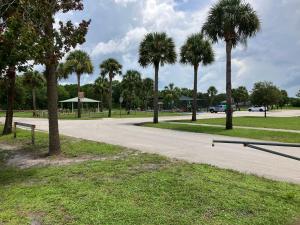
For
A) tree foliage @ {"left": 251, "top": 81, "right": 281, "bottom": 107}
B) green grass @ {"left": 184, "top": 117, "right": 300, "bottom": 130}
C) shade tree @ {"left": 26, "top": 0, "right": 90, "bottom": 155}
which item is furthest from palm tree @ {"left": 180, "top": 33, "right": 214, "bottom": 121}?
shade tree @ {"left": 26, "top": 0, "right": 90, "bottom": 155}

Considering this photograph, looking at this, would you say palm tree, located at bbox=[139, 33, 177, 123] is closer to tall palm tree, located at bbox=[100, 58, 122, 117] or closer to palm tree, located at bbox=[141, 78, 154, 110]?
tall palm tree, located at bbox=[100, 58, 122, 117]

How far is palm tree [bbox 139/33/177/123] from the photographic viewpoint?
35844mm

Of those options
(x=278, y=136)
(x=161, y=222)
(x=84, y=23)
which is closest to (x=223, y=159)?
(x=84, y=23)

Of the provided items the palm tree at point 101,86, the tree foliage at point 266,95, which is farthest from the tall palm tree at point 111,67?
the palm tree at point 101,86

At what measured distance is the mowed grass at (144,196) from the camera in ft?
21.4

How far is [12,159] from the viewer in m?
14.3

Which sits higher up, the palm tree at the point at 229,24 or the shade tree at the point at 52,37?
the palm tree at the point at 229,24

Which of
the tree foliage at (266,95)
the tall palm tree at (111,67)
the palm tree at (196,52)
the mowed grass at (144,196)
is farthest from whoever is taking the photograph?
the tall palm tree at (111,67)

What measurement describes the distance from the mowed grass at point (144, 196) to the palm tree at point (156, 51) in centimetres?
2542

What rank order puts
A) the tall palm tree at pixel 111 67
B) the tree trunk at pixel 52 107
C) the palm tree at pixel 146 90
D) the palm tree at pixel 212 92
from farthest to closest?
1. the palm tree at pixel 212 92
2. the palm tree at pixel 146 90
3. the tall palm tree at pixel 111 67
4. the tree trunk at pixel 52 107

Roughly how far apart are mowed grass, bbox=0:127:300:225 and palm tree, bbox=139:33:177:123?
2542 cm

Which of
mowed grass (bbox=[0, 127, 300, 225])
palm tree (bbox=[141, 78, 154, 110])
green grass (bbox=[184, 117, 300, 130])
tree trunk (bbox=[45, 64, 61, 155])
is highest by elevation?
palm tree (bbox=[141, 78, 154, 110])

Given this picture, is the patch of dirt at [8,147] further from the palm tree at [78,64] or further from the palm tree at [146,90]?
the palm tree at [146,90]

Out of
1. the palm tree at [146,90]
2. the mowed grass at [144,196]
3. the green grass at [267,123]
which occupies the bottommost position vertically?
the mowed grass at [144,196]
